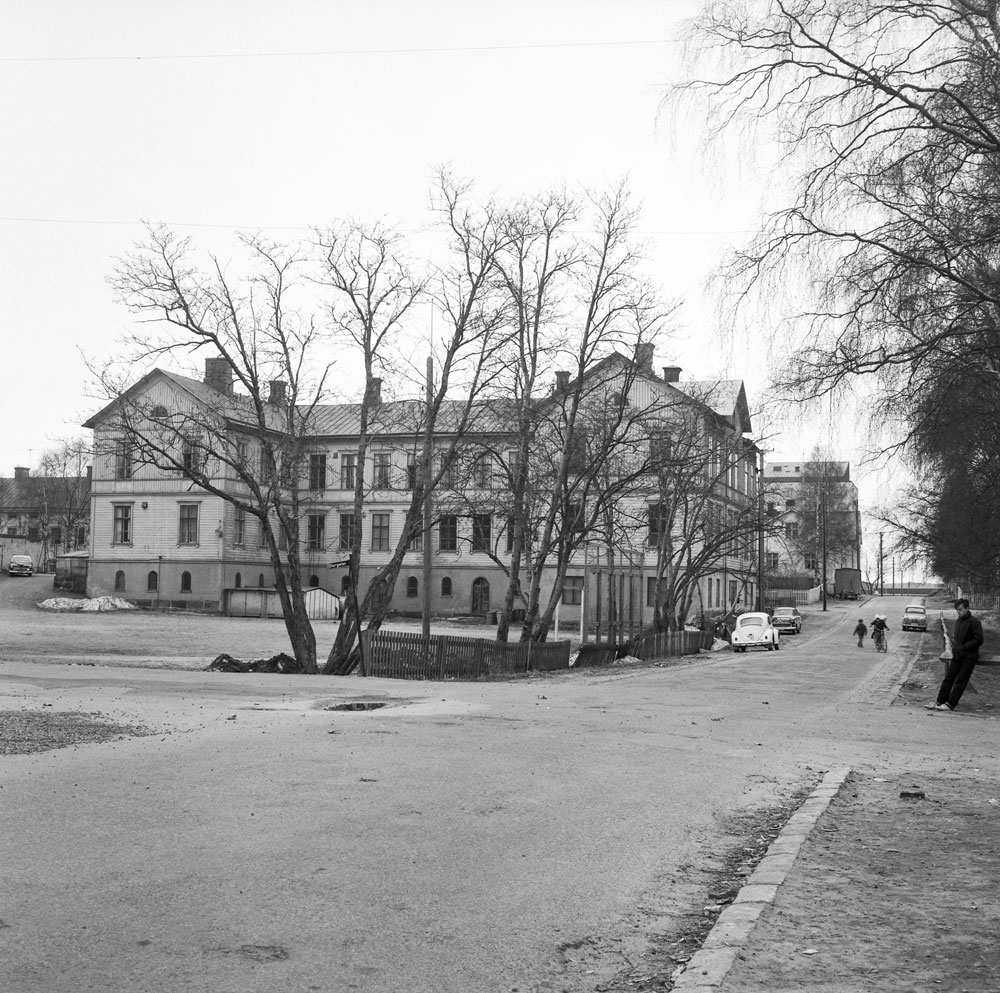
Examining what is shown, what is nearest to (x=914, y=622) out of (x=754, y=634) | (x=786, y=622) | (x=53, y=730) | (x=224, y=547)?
(x=786, y=622)

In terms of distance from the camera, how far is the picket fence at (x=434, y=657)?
28.8 m

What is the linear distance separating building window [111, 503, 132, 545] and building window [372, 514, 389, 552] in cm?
1473

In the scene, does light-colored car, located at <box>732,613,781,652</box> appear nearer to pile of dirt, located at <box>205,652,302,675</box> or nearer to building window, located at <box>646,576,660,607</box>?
building window, located at <box>646,576,660,607</box>

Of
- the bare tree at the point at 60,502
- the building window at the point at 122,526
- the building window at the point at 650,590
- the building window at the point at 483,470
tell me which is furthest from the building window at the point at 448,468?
the bare tree at the point at 60,502

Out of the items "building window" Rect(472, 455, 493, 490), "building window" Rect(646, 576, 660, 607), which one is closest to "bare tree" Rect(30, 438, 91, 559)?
"building window" Rect(646, 576, 660, 607)

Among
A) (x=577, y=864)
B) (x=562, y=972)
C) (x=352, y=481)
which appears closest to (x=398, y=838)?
(x=577, y=864)

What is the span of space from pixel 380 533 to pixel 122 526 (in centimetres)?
1556

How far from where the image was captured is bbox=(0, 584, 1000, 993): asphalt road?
5465 millimetres

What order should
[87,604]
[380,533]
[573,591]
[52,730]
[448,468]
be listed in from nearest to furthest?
[52,730]
[448,468]
[87,604]
[573,591]
[380,533]

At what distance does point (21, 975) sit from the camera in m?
5.02

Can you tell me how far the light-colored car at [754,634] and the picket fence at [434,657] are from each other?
2748cm

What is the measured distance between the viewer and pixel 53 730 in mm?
13258

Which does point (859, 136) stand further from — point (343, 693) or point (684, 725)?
point (343, 693)

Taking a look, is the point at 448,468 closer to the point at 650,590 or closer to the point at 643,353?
the point at 643,353
